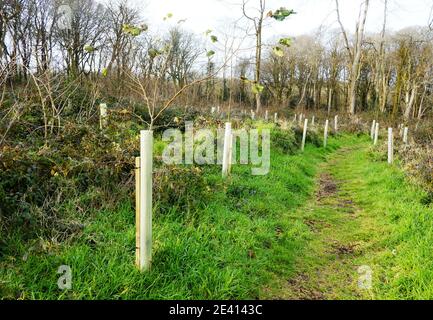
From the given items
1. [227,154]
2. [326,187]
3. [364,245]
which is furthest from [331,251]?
[326,187]

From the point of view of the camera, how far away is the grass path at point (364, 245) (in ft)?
12.6

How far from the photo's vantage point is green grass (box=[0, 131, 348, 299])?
3.13m

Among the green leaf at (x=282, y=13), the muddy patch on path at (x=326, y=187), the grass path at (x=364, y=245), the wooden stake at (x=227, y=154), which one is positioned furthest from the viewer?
the muddy patch on path at (x=326, y=187)

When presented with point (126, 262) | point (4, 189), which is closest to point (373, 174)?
point (126, 262)

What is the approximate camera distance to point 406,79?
3034 centimetres

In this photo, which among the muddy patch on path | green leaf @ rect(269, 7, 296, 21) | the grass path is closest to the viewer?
green leaf @ rect(269, 7, 296, 21)

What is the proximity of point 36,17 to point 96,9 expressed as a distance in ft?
18.6

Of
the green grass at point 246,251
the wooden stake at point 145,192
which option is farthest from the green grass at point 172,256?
the wooden stake at point 145,192

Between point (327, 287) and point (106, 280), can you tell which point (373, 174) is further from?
point (106, 280)

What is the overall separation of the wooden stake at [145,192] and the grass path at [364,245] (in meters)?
1.42

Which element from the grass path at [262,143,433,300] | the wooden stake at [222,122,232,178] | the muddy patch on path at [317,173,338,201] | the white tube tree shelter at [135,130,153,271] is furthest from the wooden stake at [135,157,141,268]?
the muddy patch on path at [317,173,338,201]

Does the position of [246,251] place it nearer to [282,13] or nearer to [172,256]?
[172,256]

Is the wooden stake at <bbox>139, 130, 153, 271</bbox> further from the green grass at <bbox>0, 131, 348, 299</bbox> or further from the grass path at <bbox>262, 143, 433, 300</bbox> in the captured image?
the grass path at <bbox>262, 143, 433, 300</bbox>

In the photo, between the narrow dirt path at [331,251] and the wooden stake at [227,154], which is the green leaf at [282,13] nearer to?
the narrow dirt path at [331,251]
